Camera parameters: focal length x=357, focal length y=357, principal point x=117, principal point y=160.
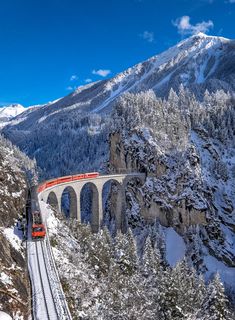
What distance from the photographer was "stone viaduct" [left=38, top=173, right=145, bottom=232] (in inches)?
3068

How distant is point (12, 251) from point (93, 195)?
5818cm

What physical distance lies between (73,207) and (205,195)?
1435 inches

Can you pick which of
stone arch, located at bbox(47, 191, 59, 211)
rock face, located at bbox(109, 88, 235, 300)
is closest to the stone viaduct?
stone arch, located at bbox(47, 191, 59, 211)

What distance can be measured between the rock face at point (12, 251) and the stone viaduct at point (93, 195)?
18079 mm

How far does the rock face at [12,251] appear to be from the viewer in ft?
85.0

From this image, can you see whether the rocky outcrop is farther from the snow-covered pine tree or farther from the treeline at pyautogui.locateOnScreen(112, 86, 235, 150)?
the snow-covered pine tree

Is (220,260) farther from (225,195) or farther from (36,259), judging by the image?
(36,259)

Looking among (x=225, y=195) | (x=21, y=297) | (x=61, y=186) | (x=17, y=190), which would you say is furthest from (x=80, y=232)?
(x=225, y=195)

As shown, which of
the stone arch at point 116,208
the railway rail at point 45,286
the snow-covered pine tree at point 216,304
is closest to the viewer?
the railway rail at point 45,286

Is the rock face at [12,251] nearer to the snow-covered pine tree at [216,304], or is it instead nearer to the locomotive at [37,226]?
the locomotive at [37,226]

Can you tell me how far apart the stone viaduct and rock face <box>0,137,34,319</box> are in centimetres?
1808

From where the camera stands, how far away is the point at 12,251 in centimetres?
3362

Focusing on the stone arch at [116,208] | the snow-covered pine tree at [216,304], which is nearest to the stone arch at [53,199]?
the stone arch at [116,208]

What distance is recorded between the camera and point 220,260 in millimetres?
88875
